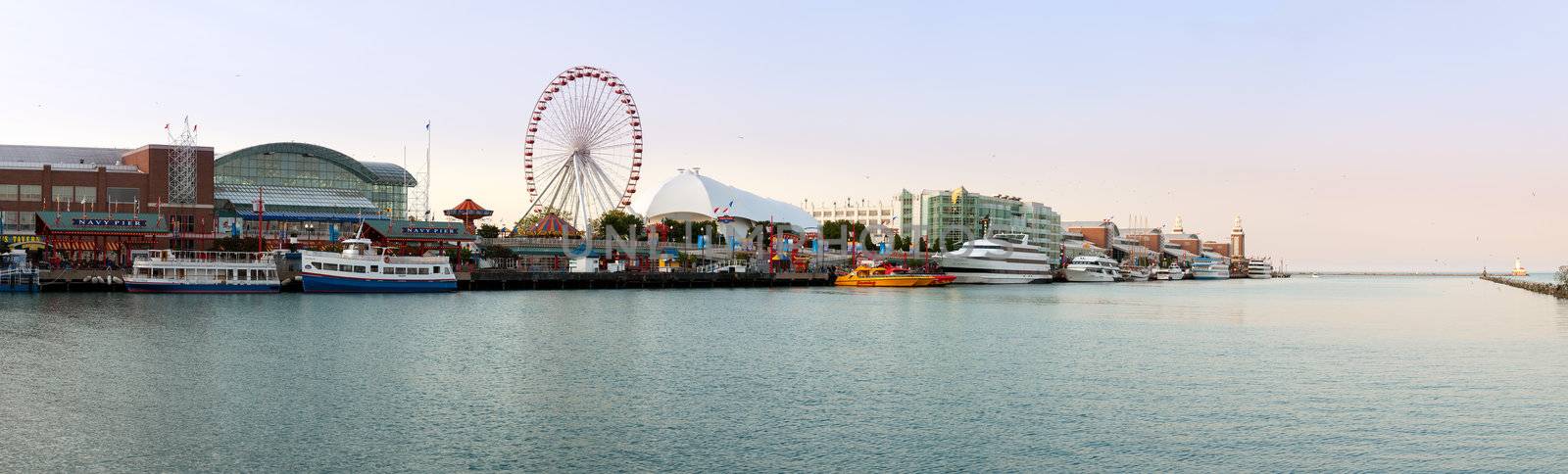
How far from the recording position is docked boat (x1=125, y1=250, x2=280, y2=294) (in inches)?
3253

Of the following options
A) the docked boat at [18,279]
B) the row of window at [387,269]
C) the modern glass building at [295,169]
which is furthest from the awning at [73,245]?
the modern glass building at [295,169]

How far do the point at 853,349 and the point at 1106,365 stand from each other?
1007cm

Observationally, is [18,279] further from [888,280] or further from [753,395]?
[888,280]

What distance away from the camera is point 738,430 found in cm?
2731

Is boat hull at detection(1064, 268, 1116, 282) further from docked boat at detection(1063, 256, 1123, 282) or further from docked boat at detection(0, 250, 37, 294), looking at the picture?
docked boat at detection(0, 250, 37, 294)

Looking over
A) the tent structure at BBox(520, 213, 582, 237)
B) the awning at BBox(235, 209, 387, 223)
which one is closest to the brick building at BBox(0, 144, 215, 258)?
the awning at BBox(235, 209, 387, 223)

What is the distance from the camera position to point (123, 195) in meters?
118

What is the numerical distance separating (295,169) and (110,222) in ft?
189

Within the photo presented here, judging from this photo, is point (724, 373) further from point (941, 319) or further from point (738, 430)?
point (941, 319)

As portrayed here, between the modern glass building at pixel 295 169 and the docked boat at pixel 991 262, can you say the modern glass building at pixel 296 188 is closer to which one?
the modern glass building at pixel 295 169

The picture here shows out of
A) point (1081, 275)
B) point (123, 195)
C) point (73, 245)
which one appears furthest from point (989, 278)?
point (73, 245)

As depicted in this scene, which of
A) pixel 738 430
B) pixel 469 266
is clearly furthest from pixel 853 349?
pixel 469 266

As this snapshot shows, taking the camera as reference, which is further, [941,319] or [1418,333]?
[941,319]

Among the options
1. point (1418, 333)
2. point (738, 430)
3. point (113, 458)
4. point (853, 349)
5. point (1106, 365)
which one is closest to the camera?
point (113, 458)
